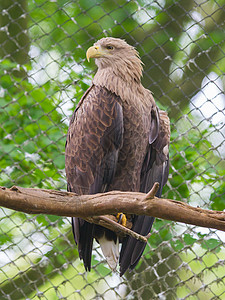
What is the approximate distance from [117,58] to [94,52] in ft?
0.44

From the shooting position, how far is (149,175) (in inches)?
111

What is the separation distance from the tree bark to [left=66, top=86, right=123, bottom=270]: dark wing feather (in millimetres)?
622

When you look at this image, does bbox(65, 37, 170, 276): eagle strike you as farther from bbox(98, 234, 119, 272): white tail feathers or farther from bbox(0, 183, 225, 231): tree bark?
bbox(0, 183, 225, 231): tree bark

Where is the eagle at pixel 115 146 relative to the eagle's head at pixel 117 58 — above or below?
below

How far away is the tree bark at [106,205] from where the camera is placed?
71.7 inches

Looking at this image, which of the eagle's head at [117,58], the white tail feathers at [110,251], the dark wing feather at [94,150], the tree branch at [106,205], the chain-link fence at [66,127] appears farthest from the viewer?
the chain-link fence at [66,127]

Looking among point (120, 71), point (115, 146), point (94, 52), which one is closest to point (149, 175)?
point (115, 146)

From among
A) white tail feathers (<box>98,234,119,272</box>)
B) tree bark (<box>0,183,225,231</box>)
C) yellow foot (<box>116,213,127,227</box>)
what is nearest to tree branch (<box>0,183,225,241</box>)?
tree bark (<box>0,183,225,231</box>)

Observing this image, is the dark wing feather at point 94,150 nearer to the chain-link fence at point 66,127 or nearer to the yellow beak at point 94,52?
the yellow beak at point 94,52

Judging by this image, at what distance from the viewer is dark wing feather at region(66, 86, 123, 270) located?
2.57 m

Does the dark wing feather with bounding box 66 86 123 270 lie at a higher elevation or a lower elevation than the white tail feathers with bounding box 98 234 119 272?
higher

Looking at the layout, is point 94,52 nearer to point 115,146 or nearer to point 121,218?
point 115,146

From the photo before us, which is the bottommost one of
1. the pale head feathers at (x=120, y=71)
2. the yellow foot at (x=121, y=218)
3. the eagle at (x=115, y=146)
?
the yellow foot at (x=121, y=218)

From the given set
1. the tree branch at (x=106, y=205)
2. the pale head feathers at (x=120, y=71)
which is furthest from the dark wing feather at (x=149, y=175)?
the tree branch at (x=106, y=205)
